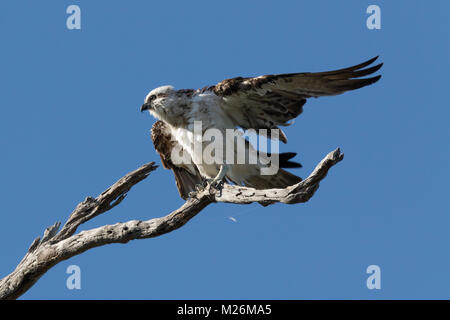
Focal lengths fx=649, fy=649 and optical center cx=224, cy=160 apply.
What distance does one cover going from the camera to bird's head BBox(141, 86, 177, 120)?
9.54 metres

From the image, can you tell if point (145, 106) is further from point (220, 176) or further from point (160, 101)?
point (220, 176)

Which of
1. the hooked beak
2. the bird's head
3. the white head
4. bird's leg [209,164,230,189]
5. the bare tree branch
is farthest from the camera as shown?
Result: the hooked beak

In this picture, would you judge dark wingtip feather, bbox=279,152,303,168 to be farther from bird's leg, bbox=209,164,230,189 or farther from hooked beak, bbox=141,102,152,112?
hooked beak, bbox=141,102,152,112

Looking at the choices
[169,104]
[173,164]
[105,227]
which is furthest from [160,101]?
[105,227]

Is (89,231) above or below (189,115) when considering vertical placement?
below

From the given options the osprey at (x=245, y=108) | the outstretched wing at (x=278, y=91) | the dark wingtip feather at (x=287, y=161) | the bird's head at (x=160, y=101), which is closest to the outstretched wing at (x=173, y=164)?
the osprey at (x=245, y=108)

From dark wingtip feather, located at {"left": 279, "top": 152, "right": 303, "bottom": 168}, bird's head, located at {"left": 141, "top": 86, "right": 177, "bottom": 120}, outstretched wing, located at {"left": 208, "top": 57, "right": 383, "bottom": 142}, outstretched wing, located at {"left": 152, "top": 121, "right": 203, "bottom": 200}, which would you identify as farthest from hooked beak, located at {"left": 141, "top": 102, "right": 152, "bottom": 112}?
dark wingtip feather, located at {"left": 279, "top": 152, "right": 303, "bottom": 168}

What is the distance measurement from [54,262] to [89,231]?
24.8 inches

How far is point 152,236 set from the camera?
7930mm

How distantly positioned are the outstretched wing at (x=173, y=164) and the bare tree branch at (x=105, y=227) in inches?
51.6

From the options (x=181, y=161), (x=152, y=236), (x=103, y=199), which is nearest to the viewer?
(x=152, y=236)
